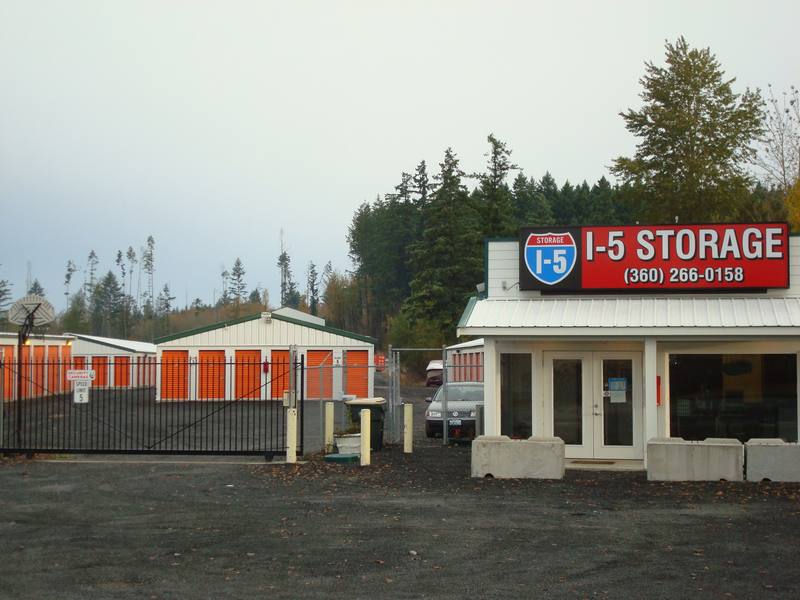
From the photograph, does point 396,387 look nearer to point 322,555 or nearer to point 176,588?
point 322,555

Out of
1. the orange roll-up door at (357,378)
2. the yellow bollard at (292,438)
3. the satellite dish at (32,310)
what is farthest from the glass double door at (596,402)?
the orange roll-up door at (357,378)

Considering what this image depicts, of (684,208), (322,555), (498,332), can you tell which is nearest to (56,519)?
(322,555)

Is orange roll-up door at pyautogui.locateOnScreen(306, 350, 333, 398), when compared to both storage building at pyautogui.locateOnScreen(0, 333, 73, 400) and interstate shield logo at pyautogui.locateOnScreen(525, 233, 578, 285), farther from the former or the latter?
interstate shield logo at pyautogui.locateOnScreen(525, 233, 578, 285)

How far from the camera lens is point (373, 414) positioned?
72.0ft

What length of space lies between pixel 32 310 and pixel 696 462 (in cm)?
1431

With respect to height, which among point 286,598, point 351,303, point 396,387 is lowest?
point 286,598

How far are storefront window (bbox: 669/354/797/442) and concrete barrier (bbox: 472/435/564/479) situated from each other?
3883 mm

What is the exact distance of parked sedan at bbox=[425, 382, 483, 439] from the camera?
24594 mm

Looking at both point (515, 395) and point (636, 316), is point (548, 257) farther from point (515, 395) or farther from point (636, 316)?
point (515, 395)

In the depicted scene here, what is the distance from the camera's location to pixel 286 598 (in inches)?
351

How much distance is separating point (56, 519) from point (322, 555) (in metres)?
4.57

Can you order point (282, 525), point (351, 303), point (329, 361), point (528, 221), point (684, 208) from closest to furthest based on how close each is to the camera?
point (282, 525)
point (329, 361)
point (684, 208)
point (528, 221)
point (351, 303)

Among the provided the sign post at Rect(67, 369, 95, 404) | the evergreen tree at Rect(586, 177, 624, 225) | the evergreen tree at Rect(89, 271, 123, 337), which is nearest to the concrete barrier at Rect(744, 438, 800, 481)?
the sign post at Rect(67, 369, 95, 404)

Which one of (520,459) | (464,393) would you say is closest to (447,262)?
(464,393)
